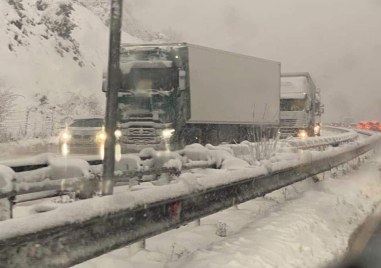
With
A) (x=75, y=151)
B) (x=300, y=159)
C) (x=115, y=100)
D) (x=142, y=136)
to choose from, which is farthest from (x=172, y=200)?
(x=75, y=151)

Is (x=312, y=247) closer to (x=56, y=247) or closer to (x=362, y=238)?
(x=362, y=238)

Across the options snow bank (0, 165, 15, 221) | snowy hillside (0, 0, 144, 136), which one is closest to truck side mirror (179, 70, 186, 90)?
snow bank (0, 165, 15, 221)

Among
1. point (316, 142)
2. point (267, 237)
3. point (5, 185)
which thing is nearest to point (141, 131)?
point (316, 142)

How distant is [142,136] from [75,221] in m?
13.4

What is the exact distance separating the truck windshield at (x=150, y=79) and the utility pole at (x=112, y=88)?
12.5 m

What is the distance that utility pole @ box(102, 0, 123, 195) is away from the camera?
4324 millimetres

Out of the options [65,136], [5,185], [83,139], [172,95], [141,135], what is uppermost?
[172,95]

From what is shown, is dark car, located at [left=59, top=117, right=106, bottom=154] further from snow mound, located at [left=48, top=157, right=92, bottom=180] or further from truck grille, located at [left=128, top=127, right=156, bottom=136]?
snow mound, located at [left=48, top=157, right=92, bottom=180]

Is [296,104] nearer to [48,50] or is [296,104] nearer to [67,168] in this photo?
[67,168]

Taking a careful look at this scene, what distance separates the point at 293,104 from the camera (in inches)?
1106

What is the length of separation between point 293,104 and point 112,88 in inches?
967

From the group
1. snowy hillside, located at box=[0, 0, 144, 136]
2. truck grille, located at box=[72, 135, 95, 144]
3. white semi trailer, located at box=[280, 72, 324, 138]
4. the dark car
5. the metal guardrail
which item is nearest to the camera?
the metal guardrail

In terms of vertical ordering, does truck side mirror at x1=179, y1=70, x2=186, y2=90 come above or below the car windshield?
above

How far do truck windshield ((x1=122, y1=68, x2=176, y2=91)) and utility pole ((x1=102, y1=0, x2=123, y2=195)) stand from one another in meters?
12.5
